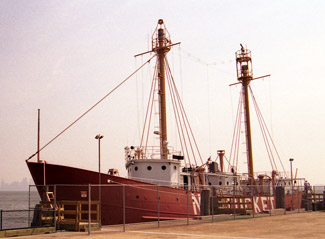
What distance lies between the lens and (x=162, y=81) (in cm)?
3484

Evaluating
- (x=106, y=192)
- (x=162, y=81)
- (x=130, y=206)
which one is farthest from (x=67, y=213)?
(x=162, y=81)

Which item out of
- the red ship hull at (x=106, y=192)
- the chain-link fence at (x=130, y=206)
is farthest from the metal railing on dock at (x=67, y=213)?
the red ship hull at (x=106, y=192)

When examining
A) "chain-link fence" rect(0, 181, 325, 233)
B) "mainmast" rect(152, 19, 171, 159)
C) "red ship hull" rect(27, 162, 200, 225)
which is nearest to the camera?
"chain-link fence" rect(0, 181, 325, 233)

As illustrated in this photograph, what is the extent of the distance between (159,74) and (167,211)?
1264 centimetres

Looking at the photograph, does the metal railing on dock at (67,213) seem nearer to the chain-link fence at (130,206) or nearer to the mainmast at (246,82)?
the chain-link fence at (130,206)

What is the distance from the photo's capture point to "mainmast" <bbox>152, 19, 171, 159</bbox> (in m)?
32.9

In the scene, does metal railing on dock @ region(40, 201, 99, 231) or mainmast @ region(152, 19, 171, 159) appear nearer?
metal railing on dock @ region(40, 201, 99, 231)

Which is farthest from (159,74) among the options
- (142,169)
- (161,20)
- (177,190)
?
(177,190)

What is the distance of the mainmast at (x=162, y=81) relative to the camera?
32.9 meters

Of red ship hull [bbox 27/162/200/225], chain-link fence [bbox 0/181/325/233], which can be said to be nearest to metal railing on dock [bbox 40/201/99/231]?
chain-link fence [bbox 0/181/325/233]

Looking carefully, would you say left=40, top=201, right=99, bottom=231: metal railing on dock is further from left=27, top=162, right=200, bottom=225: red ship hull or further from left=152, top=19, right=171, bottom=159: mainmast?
left=152, top=19, right=171, bottom=159: mainmast

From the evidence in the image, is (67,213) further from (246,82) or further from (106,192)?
(246,82)

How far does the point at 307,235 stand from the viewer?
15977 millimetres

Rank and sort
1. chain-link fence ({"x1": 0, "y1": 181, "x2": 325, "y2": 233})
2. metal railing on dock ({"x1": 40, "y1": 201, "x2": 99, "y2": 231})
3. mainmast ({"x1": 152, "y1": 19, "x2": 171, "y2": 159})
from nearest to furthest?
Answer: metal railing on dock ({"x1": 40, "y1": 201, "x2": 99, "y2": 231}) < chain-link fence ({"x1": 0, "y1": 181, "x2": 325, "y2": 233}) < mainmast ({"x1": 152, "y1": 19, "x2": 171, "y2": 159})
